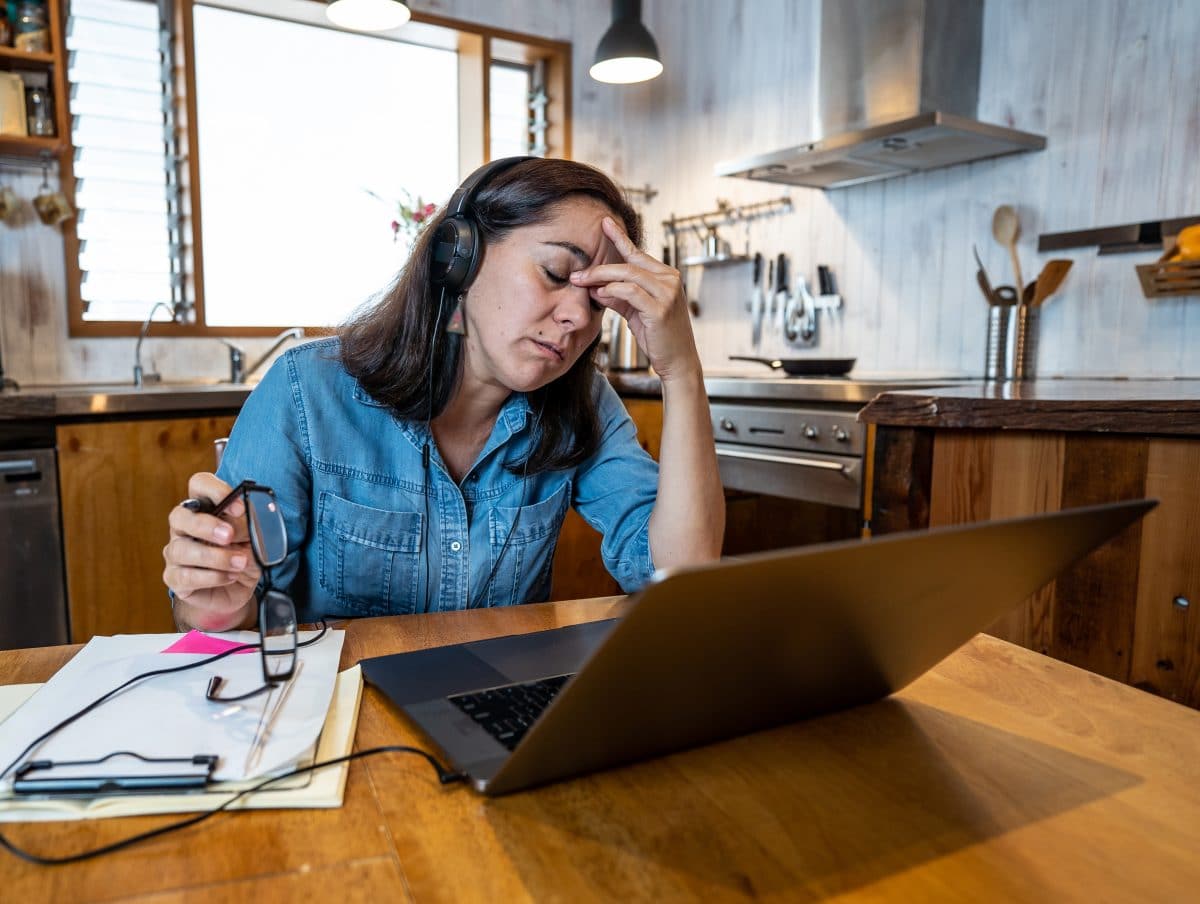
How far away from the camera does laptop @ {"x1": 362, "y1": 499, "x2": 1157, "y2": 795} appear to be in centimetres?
40

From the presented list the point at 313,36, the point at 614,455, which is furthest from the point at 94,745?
the point at 313,36

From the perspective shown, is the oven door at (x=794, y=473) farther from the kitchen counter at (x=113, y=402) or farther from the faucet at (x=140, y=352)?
the faucet at (x=140, y=352)

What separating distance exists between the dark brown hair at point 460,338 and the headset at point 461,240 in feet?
0.04

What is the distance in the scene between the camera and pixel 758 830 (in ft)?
1.55

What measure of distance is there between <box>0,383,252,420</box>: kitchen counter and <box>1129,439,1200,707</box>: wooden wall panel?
82.6 inches

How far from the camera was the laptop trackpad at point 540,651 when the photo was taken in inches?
26.9

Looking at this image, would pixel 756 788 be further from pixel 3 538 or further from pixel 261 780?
pixel 3 538

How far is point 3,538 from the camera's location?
80.7 inches

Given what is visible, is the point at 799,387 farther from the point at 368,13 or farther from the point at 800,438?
the point at 368,13

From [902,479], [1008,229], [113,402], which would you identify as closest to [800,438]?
[902,479]

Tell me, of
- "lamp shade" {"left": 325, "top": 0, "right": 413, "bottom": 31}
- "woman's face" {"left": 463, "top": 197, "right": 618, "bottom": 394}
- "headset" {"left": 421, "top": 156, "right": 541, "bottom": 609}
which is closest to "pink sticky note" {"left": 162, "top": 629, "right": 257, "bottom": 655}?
"headset" {"left": 421, "top": 156, "right": 541, "bottom": 609}

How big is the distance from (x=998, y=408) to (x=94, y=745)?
4.52ft

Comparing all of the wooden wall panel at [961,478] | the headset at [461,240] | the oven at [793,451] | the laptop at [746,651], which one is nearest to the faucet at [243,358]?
the oven at [793,451]

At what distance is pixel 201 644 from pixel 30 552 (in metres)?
1.72
